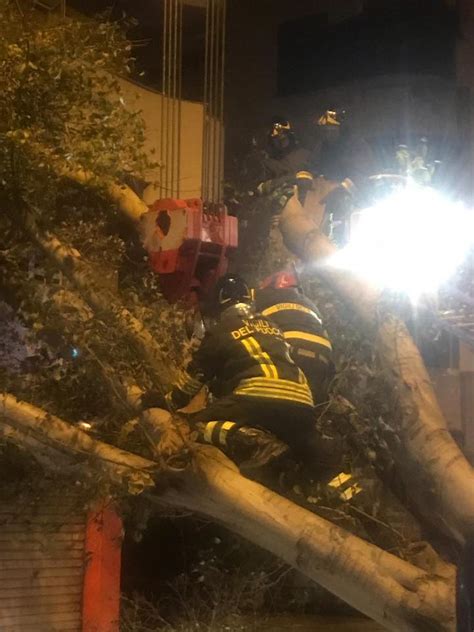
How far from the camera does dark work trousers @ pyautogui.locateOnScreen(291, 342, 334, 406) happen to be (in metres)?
5.90

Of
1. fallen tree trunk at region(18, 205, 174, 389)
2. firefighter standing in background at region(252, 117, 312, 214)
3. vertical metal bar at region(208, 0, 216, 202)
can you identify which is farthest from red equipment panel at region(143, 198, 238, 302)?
vertical metal bar at region(208, 0, 216, 202)

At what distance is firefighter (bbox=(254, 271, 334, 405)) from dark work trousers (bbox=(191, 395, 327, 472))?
0.67 meters

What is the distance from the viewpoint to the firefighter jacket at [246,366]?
5156mm

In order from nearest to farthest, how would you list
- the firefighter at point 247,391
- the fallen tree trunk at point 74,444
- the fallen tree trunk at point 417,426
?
the fallen tree trunk at point 417,426 < the fallen tree trunk at point 74,444 < the firefighter at point 247,391

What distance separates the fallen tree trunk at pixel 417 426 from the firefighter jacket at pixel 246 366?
55cm

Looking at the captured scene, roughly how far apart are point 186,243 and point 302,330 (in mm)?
1574

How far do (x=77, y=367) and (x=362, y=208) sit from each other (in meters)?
2.68

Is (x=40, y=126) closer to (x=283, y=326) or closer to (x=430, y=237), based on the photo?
(x=283, y=326)

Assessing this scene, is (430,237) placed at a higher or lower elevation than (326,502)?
higher

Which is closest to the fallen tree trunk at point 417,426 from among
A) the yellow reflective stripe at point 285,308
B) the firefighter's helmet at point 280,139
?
the yellow reflective stripe at point 285,308

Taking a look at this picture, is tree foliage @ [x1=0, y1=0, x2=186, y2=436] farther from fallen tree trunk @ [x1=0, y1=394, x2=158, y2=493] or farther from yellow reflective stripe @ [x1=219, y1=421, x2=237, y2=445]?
yellow reflective stripe @ [x1=219, y1=421, x2=237, y2=445]

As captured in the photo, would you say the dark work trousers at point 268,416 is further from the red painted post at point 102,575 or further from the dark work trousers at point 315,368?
the red painted post at point 102,575

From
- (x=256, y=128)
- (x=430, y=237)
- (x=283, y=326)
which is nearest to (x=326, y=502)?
(x=283, y=326)

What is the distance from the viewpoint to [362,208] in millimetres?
6930
